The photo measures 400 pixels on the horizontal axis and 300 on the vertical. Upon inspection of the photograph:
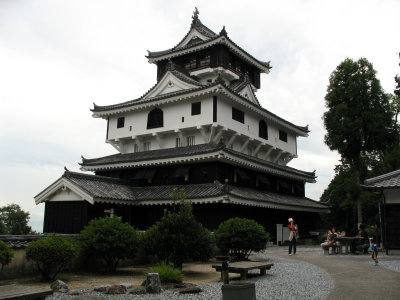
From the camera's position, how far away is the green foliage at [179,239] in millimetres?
15000

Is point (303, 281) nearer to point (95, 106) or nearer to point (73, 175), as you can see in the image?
point (73, 175)

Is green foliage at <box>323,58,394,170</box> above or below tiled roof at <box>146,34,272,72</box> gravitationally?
below

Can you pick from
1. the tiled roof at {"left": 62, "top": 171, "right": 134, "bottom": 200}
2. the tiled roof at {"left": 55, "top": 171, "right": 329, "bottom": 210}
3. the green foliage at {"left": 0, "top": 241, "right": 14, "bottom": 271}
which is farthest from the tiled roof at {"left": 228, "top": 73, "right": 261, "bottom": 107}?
the green foliage at {"left": 0, "top": 241, "right": 14, "bottom": 271}

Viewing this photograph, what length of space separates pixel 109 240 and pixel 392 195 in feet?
53.7

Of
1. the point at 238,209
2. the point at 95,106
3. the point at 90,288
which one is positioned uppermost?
the point at 95,106

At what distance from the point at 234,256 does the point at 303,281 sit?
566 cm

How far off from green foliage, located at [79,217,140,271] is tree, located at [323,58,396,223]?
89.0 ft

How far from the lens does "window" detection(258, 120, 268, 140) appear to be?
36.7 m

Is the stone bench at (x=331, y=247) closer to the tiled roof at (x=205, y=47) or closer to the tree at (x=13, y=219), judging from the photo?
the tiled roof at (x=205, y=47)

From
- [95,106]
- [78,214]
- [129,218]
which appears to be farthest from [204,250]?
[95,106]

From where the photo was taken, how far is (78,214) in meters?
26.7

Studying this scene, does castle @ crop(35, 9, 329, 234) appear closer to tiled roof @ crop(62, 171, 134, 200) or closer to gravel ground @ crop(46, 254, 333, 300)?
Result: tiled roof @ crop(62, 171, 134, 200)

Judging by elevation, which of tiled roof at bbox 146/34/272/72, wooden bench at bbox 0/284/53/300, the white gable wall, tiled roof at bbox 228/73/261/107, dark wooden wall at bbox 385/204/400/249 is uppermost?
tiled roof at bbox 146/34/272/72

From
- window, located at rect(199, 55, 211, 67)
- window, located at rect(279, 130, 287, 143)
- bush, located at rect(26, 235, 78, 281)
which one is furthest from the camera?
window, located at rect(279, 130, 287, 143)
